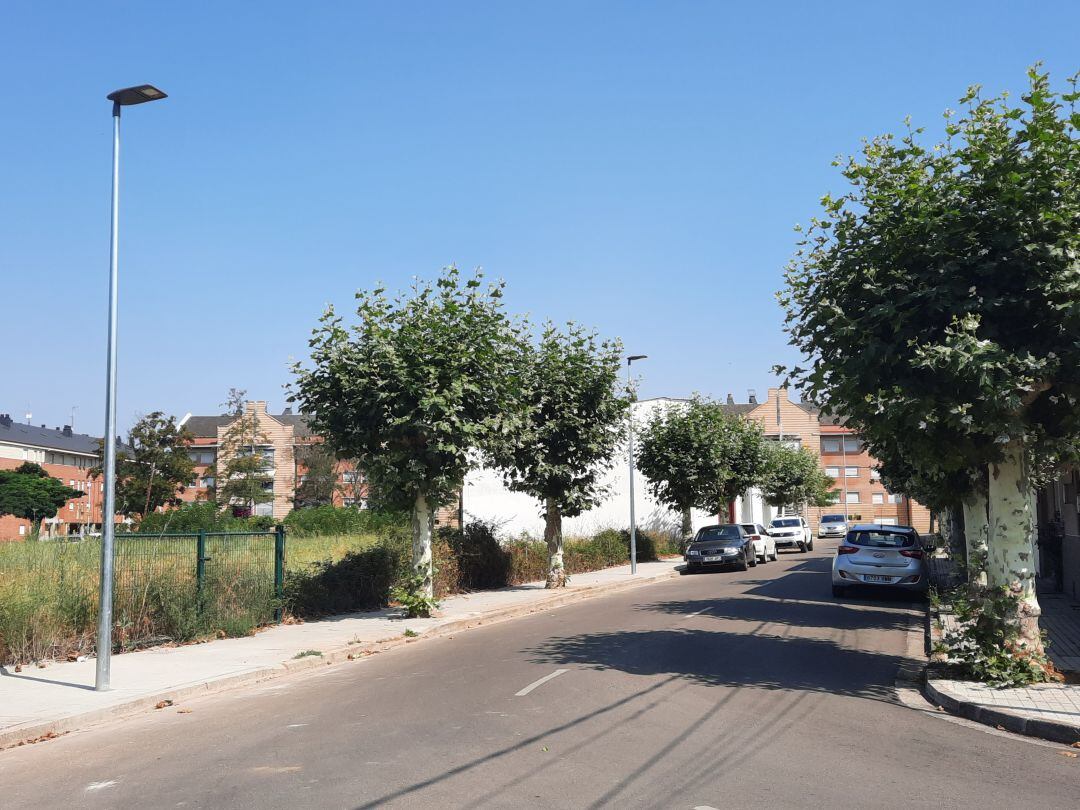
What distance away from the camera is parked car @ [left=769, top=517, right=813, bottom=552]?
165 ft

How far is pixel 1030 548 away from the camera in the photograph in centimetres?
1037

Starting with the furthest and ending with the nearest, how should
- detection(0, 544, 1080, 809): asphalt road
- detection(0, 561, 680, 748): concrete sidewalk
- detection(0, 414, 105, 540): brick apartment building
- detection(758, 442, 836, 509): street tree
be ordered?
1. detection(0, 414, 105, 540): brick apartment building
2. detection(758, 442, 836, 509): street tree
3. detection(0, 561, 680, 748): concrete sidewalk
4. detection(0, 544, 1080, 809): asphalt road

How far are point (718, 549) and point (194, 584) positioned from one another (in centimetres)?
2197

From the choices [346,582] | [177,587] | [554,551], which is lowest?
[346,582]

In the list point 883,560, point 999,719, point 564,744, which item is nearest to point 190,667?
point 564,744

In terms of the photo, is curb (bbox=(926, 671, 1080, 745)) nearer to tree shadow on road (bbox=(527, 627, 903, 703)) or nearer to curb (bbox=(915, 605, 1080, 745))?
curb (bbox=(915, 605, 1080, 745))

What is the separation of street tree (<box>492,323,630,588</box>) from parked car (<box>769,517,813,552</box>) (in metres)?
27.7

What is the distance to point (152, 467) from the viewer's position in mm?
51906

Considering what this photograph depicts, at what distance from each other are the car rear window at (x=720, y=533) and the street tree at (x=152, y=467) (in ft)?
107

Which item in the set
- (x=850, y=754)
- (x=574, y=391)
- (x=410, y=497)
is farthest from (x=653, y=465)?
(x=850, y=754)

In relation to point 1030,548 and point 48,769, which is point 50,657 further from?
point 1030,548

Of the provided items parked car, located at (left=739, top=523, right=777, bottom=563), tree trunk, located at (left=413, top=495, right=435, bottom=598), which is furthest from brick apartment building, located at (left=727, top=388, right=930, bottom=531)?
tree trunk, located at (left=413, top=495, right=435, bottom=598)

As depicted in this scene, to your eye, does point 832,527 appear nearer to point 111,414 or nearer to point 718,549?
point 718,549

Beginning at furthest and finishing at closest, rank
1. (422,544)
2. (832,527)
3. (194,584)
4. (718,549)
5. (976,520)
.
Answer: (832,527), (718,549), (976,520), (422,544), (194,584)
